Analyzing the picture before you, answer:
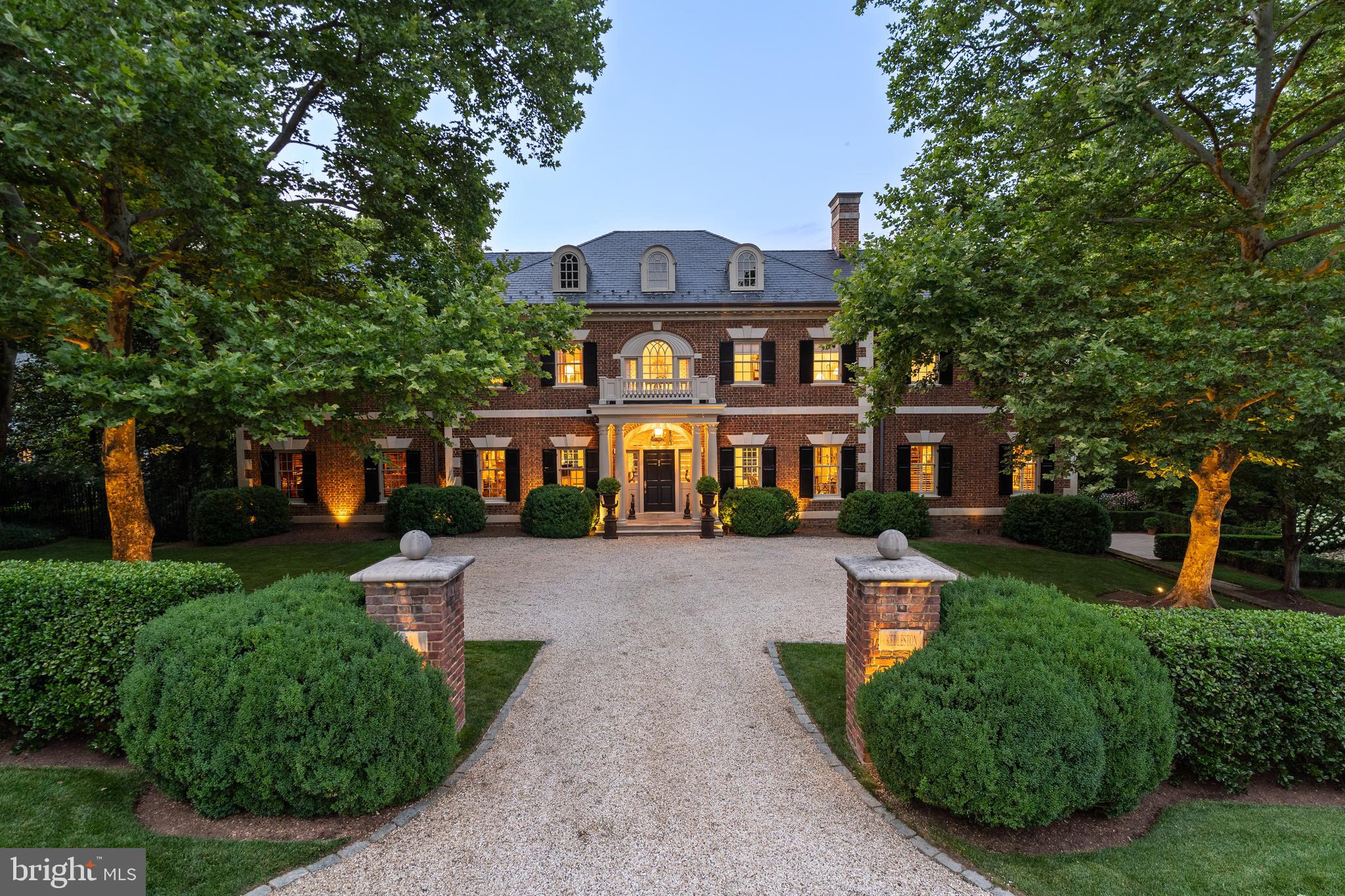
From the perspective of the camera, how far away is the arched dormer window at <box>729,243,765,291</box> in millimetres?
16609

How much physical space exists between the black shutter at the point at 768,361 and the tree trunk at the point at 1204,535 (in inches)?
409

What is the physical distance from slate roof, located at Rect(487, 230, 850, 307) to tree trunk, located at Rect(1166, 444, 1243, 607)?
32.4ft

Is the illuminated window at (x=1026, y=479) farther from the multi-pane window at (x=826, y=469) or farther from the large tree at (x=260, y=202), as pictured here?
the large tree at (x=260, y=202)

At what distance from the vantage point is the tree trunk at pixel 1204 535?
805cm

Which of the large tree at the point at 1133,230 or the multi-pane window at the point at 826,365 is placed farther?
the multi-pane window at the point at 826,365

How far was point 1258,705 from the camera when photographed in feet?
13.2

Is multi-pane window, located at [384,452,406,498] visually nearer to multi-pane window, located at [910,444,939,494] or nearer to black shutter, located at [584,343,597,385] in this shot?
black shutter, located at [584,343,597,385]

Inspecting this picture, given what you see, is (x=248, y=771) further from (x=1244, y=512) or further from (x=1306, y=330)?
(x=1244, y=512)

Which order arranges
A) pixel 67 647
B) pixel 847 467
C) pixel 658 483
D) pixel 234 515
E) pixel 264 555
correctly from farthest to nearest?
pixel 658 483, pixel 847 467, pixel 234 515, pixel 264 555, pixel 67 647

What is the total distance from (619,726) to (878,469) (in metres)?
14.1

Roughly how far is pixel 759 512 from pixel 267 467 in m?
16.5

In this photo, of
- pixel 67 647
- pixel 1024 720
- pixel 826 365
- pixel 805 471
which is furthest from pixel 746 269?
pixel 67 647

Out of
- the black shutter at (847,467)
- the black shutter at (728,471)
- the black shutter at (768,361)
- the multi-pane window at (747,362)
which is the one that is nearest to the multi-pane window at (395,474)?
the black shutter at (728,471)

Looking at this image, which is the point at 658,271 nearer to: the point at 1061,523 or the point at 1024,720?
the point at 1061,523
